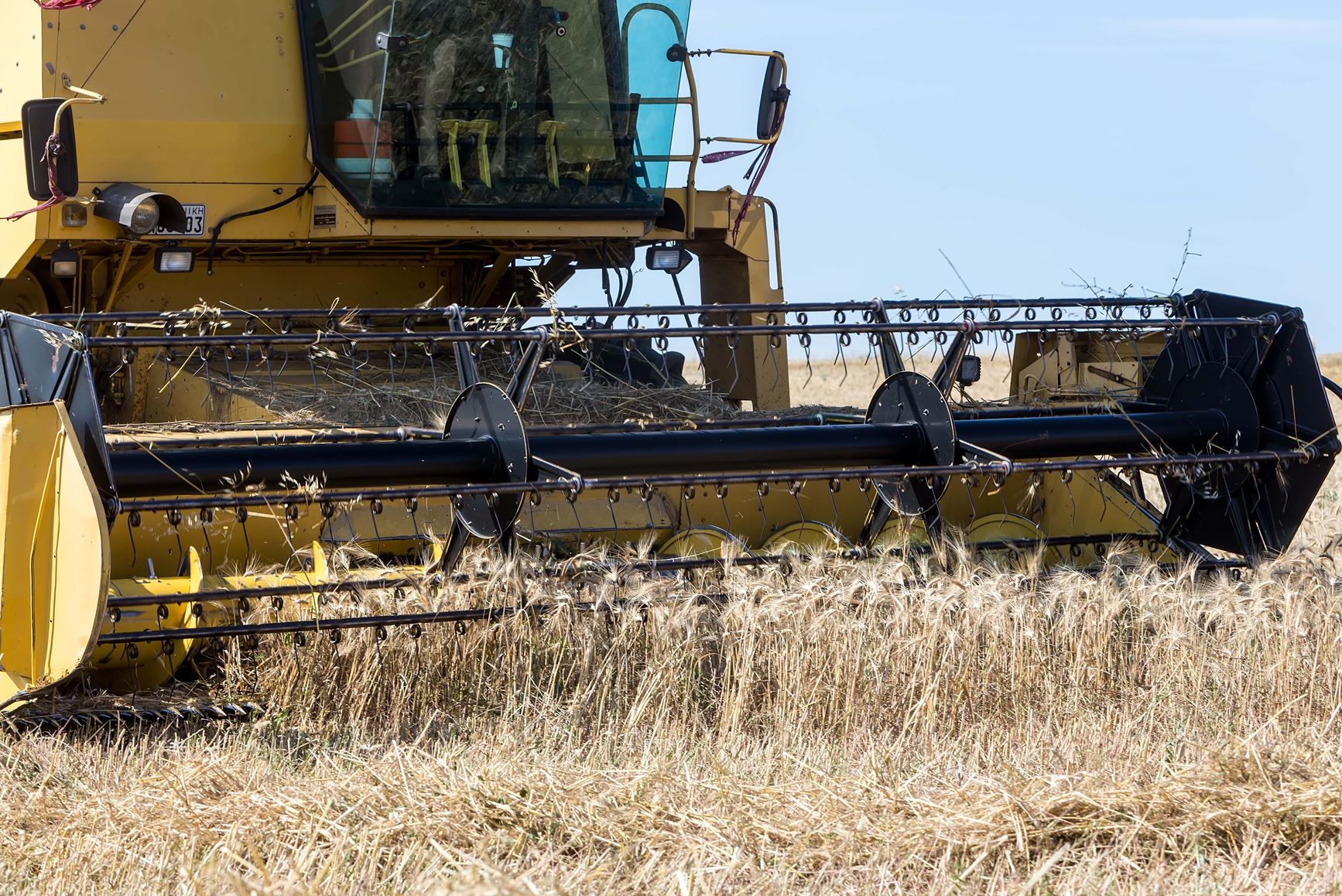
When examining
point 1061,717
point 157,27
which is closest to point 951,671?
point 1061,717

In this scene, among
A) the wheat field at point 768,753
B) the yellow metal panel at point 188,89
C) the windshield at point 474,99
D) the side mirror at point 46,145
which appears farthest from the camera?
the windshield at point 474,99

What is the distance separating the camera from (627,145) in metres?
5.96

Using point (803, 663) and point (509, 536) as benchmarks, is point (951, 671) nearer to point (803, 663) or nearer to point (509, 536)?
point (803, 663)

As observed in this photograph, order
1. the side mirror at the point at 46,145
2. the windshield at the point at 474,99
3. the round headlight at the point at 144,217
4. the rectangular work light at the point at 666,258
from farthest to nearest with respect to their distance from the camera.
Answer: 1. the rectangular work light at the point at 666,258
2. the windshield at the point at 474,99
3. the round headlight at the point at 144,217
4. the side mirror at the point at 46,145

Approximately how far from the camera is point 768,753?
133 inches

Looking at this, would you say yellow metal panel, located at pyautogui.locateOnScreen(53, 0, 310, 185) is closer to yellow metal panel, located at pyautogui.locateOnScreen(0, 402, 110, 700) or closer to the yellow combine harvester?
the yellow combine harvester

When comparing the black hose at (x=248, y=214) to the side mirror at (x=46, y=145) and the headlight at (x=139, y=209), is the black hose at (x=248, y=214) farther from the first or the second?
the side mirror at (x=46, y=145)

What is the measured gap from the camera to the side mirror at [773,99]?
5.98 metres

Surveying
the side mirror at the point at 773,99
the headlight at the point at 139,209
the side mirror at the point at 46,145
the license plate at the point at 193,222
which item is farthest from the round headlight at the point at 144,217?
the side mirror at the point at 773,99

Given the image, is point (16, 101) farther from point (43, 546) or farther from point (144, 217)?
point (43, 546)

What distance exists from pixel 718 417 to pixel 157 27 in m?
2.49

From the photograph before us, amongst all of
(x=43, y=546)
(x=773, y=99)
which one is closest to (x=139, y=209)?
(x=43, y=546)

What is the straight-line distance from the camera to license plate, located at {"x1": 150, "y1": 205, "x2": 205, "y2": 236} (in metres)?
5.42

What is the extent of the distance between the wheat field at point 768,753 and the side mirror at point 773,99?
2.45 m
